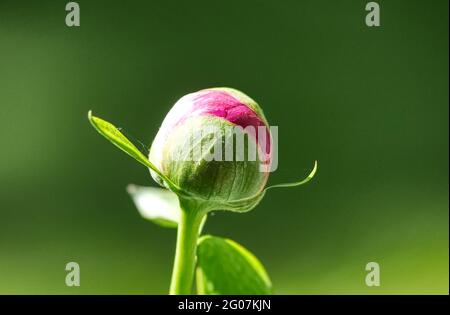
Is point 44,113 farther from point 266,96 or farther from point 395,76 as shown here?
point 395,76

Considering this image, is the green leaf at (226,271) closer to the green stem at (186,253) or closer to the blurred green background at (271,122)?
the green stem at (186,253)

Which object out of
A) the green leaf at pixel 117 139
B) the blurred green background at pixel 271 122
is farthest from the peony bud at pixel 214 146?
the blurred green background at pixel 271 122

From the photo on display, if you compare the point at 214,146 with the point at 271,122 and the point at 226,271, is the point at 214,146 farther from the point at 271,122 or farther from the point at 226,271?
the point at 271,122

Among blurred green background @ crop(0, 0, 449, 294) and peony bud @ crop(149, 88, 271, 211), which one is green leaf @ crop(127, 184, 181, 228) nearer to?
peony bud @ crop(149, 88, 271, 211)

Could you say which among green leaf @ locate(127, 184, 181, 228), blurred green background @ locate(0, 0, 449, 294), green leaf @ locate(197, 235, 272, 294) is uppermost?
blurred green background @ locate(0, 0, 449, 294)

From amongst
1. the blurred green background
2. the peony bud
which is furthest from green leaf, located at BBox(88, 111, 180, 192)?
the blurred green background

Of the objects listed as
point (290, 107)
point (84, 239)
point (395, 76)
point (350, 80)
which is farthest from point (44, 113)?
point (395, 76)
